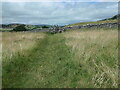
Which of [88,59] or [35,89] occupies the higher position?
[88,59]

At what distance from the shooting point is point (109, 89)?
4832mm

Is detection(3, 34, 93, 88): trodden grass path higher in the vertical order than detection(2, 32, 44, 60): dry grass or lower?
lower

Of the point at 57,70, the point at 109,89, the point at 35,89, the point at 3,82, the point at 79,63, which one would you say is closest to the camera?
the point at 109,89

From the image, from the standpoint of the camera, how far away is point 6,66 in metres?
7.34

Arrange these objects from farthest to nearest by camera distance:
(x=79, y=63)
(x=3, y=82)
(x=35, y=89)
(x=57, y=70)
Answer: (x=79, y=63), (x=57, y=70), (x=3, y=82), (x=35, y=89)

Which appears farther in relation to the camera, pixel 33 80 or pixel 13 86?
pixel 33 80

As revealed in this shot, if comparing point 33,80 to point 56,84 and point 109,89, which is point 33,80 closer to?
point 56,84

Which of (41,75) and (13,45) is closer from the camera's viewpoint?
(41,75)

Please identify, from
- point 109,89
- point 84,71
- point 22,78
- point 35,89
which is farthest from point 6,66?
point 109,89

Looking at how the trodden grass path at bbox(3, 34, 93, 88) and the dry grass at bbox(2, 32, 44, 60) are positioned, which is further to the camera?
the dry grass at bbox(2, 32, 44, 60)

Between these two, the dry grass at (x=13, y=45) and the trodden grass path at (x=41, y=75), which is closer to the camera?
the trodden grass path at (x=41, y=75)

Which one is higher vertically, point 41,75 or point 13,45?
point 13,45

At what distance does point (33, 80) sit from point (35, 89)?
0.77 m

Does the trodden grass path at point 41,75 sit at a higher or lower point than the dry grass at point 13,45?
lower
